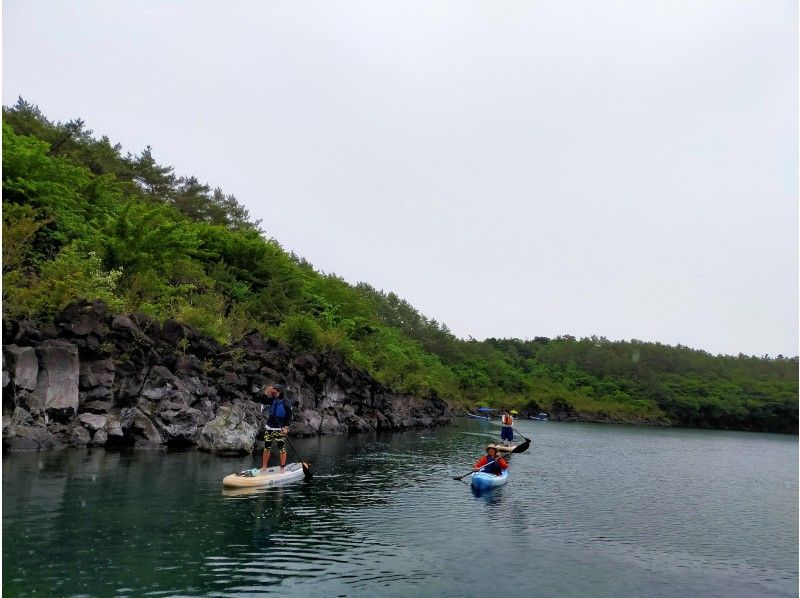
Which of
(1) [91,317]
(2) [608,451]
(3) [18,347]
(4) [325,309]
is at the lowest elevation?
(2) [608,451]

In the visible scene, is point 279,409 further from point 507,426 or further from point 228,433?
point 507,426

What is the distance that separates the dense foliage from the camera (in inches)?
900

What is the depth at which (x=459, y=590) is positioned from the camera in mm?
8750

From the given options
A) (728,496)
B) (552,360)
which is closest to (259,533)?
(728,496)

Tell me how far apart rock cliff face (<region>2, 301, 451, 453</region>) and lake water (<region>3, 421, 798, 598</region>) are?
68.1 inches

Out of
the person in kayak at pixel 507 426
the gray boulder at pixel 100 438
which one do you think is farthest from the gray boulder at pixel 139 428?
the person in kayak at pixel 507 426

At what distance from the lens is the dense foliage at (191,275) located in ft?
75.0

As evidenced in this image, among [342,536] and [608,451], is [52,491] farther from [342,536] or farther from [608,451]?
[608,451]

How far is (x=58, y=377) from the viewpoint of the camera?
18.7 m

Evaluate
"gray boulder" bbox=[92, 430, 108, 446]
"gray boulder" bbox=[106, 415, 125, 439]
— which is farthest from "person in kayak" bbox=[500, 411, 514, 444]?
"gray boulder" bbox=[92, 430, 108, 446]

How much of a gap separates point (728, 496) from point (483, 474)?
10.6 m

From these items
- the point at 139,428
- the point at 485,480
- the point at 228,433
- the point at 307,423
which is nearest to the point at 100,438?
the point at 139,428

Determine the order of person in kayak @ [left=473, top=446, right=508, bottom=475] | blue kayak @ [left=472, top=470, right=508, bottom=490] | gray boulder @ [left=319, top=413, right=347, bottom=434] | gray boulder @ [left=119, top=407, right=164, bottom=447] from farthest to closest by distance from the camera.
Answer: gray boulder @ [left=319, top=413, right=347, bottom=434] < gray boulder @ [left=119, top=407, right=164, bottom=447] < person in kayak @ [left=473, top=446, right=508, bottom=475] < blue kayak @ [left=472, top=470, right=508, bottom=490]

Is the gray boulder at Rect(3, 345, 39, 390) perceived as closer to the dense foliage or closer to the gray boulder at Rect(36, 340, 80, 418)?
the gray boulder at Rect(36, 340, 80, 418)
